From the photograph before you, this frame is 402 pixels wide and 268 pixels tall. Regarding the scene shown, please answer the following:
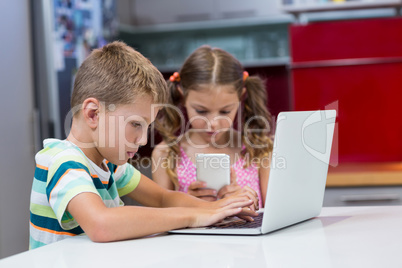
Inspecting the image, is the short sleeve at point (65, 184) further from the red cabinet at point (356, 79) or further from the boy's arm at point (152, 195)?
the red cabinet at point (356, 79)

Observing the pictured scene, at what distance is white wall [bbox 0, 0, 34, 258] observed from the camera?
2.26 m

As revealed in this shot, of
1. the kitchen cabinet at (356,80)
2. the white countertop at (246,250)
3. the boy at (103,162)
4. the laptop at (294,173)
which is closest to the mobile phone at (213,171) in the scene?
the boy at (103,162)

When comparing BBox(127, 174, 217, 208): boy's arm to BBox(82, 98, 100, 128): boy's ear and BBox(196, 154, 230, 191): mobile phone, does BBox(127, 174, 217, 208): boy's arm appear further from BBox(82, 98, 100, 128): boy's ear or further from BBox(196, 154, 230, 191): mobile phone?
A: BBox(82, 98, 100, 128): boy's ear

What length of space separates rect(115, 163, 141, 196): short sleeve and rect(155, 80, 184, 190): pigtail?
16.1 inches

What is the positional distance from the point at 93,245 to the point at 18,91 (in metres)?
1.71

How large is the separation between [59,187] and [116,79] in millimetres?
249

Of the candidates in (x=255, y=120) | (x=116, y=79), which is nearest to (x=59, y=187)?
(x=116, y=79)

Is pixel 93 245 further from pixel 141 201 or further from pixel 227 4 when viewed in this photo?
pixel 227 4

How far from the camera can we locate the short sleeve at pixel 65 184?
0.88 metres

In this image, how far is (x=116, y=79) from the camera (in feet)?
3.38

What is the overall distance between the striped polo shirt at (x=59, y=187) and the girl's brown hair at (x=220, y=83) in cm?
58

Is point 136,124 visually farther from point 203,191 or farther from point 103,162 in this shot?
point 203,191

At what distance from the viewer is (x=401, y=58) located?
251cm

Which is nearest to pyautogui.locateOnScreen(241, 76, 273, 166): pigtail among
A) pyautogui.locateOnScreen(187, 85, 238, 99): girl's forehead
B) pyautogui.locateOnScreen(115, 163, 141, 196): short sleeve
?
pyautogui.locateOnScreen(187, 85, 238, 99): girl's forehead
